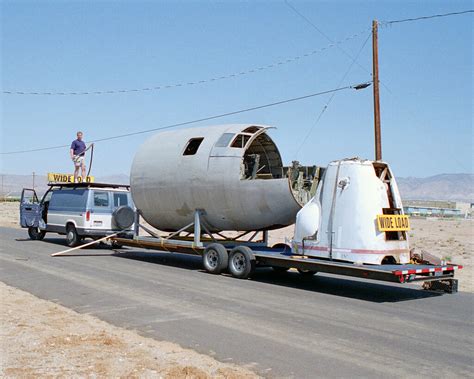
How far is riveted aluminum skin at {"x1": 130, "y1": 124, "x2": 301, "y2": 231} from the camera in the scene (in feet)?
44.7

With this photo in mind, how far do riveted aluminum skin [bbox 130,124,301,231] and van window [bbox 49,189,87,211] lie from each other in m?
3.10

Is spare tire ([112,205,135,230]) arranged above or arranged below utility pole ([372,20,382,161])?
below

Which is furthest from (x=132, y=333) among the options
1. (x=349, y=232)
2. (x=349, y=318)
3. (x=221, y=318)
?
(x=349, y=232)

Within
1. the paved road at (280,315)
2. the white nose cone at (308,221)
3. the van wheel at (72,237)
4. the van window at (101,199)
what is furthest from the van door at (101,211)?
the white nose cone at (308,221)

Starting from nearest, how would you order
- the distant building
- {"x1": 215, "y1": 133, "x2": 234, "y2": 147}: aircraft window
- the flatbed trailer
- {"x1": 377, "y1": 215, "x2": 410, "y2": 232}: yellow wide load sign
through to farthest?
the flatbed trailer, {"x1": 377, "y1": 215, "x2": 410, "y2": 232}: yellow wide load sign, {"x1": 215, "y1": 133, "x2": 234, "y2": 147}: aircraft window, the distant building

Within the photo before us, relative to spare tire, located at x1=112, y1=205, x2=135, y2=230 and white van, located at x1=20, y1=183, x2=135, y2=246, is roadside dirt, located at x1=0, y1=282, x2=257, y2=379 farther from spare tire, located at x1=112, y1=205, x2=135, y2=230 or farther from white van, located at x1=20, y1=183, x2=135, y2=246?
white van, located at x1=20, y1=183, x2=135, y2=246

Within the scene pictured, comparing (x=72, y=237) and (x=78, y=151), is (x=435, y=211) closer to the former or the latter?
(x=78, y=151)

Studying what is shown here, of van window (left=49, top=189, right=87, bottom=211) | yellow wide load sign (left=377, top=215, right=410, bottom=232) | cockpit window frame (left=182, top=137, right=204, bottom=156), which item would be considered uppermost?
cockpit window frame (left=182, top=137, right=204, bottom=156)

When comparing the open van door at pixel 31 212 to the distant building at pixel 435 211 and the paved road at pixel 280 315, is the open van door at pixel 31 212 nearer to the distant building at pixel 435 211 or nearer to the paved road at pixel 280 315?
the paved road at pixel 280 315

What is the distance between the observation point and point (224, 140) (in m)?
14.4

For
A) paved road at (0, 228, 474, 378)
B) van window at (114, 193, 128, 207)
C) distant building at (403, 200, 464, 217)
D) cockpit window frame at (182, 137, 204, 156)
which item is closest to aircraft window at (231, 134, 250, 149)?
cockpit window frame at (182, 137, 204, 156)

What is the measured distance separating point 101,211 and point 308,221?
30.8 ft

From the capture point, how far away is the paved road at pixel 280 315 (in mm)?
6625

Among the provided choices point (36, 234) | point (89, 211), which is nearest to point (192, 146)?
point (89, 211)
